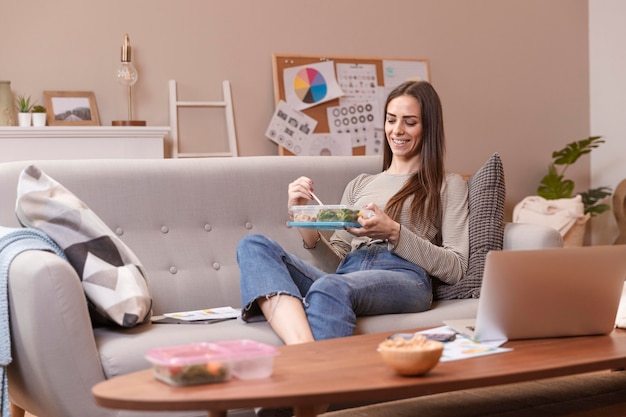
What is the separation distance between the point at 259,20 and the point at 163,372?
3.93 metres

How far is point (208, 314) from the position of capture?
2.32 m

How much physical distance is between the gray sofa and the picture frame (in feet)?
6.08

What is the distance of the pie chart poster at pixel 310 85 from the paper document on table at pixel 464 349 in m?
3.45

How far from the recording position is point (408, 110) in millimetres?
2676

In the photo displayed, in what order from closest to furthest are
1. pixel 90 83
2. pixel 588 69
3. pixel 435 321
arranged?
1. pixel 435 321
2. pixel 90 83
3. pixel 588 69

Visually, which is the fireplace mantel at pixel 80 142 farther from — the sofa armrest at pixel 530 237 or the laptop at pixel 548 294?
the laptop at pixel 548 294

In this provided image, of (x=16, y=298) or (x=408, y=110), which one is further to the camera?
(x=408, y=110)

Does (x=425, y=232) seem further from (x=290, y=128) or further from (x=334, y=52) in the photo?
(x=334, y=52)

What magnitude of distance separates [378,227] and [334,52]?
3066mm

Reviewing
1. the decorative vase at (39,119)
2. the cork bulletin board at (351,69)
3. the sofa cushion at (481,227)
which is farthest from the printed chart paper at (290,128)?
the sofa cushion at (481,227)

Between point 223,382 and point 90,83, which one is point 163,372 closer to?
point 223,382

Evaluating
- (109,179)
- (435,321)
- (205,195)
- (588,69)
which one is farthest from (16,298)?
(588,69)

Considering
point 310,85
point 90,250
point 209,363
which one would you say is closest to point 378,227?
point 90,250

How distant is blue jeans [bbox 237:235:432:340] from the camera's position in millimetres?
2076
